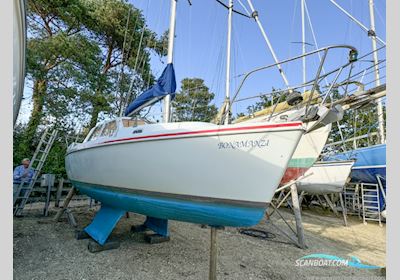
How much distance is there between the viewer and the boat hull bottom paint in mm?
3037

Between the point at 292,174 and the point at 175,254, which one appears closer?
the point at 175,254

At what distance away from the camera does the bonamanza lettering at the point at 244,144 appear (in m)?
2.95

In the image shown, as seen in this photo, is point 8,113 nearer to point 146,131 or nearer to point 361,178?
point 146,131

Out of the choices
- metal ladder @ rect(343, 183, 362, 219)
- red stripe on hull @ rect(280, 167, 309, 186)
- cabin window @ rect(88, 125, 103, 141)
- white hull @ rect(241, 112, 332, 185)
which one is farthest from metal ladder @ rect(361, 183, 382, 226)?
cabin window @ rect(88, 125, 103, 141)

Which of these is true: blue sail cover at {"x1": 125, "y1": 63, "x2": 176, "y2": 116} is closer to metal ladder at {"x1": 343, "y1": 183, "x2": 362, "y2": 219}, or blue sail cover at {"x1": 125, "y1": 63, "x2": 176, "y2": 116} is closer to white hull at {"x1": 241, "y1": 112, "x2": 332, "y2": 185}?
white hull at {"x1": 241, "y1": 112, "x2": 332, "y2": 185}

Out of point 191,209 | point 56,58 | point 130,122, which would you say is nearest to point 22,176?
point 130,122

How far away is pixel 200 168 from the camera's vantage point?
3156 mm

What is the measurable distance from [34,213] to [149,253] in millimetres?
4558

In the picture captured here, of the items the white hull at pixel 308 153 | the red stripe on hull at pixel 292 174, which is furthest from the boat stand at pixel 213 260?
the white hull at pixel 308 153

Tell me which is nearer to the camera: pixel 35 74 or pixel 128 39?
pixel 35 74

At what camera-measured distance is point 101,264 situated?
3832mm

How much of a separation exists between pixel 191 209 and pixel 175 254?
1688mm

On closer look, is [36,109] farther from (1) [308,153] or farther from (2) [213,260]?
(2) [213,260]

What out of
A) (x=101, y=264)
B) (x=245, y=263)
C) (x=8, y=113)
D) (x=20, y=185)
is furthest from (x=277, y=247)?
(x=20, y=185)
